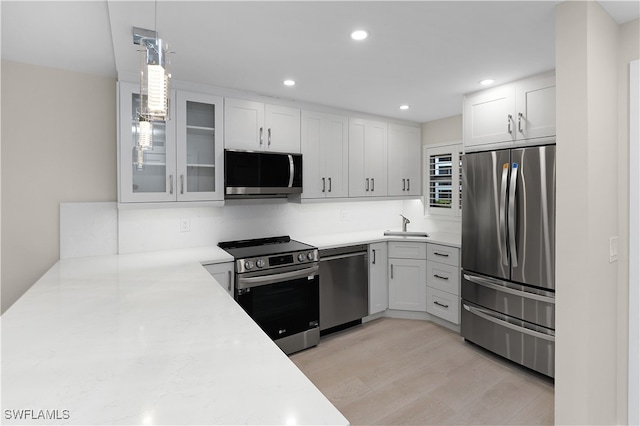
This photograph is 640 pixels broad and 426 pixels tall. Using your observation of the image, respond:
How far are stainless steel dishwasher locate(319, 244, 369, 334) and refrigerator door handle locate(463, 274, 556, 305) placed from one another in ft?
3.38

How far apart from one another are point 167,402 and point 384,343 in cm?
276

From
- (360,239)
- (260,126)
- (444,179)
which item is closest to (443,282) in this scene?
(360,239)

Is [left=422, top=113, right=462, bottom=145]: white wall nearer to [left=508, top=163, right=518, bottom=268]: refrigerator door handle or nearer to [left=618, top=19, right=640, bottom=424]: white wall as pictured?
[left=508, top=163, right=518, bottom=268]: refrigerator door handle

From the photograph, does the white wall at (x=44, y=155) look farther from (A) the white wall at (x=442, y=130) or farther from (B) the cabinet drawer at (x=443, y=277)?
(A) the white wall at (x=442, y=130)

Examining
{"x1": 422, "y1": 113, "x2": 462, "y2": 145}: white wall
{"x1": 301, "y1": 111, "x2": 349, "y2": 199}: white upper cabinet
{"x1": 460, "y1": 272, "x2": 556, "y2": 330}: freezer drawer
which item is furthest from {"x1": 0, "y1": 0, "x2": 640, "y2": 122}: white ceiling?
{"x1": 460, "y1": 272, "x2": 556, "y2": 330}: freezer drawer

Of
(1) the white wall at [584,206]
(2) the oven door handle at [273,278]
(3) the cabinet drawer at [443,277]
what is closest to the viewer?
(1) the white wall at [584,206]

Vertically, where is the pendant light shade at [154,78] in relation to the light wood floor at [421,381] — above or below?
above

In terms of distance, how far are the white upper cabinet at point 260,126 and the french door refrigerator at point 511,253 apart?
1.66m

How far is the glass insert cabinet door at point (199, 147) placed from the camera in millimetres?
2762

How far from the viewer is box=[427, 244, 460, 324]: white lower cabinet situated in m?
3.39

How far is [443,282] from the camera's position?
3.52m

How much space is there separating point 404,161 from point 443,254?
4.45 ft

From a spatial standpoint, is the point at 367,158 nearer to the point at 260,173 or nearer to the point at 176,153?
the point at 260,173

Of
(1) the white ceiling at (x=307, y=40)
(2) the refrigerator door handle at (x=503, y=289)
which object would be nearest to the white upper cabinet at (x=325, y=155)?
(1) the white ceiling at (x=307, y=40)
